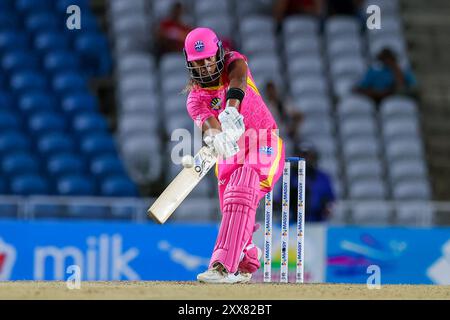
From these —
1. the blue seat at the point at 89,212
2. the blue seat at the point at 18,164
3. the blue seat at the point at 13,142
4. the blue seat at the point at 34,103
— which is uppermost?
the blue seat at the point at 34,103

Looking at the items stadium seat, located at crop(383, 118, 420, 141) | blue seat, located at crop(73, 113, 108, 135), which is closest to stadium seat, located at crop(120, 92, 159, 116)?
blue seat, located at crop(73, 113, 108, 135)

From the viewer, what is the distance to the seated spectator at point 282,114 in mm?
15719

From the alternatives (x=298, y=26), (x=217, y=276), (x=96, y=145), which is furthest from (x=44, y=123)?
(x=217, y=276)

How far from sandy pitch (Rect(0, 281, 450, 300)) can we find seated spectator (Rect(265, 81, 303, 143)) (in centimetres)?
650

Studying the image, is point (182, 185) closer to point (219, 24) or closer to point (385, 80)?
point (385, 80)

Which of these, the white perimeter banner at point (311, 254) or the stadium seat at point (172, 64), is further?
the stadium seat at point (172, 64)

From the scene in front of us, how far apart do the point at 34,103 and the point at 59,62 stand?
2.96ft

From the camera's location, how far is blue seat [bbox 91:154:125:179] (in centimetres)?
1567

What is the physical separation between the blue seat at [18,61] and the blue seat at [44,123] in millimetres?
883

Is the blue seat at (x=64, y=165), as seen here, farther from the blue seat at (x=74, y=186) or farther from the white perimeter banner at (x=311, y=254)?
the white perimeter banner at (x=311, y=254)

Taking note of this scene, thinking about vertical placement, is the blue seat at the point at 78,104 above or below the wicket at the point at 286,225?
above

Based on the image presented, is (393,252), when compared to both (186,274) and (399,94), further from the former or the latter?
(399,94)

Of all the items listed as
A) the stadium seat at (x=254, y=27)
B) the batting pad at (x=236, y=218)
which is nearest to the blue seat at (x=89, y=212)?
the stadium seat at (x=254, y=27)

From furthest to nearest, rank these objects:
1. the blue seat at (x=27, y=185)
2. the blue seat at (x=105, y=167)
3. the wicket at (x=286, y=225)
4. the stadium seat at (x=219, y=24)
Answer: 1. the stadium seat at (x=219, y=24)
2. the blue seat at (x=105, y=167)
3. the blue seat at (x=27, y=185)
4. the wicket at (x=286, y=225)
